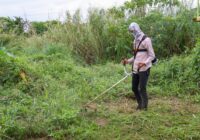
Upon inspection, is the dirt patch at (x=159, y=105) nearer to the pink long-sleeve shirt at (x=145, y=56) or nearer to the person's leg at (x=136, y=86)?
the person's leg at (x=136, y=86)

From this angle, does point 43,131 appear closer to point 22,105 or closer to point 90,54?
point 22,105

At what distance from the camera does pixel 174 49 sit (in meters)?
9.51

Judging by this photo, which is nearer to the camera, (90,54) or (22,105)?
(22,105)

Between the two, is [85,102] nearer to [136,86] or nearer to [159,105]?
[136,86]

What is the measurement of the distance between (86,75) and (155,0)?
4061 mm

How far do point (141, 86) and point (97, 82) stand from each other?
1946mm

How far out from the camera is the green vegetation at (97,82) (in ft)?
14.8

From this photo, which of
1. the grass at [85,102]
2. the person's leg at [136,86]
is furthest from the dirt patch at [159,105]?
the person's leg at [136,86]

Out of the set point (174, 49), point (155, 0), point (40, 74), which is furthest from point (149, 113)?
point (155, 0)

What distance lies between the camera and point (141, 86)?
17.1 feet

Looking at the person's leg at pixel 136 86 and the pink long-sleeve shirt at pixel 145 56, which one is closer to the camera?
the pink long-sleeve shirt at pixel 145 56

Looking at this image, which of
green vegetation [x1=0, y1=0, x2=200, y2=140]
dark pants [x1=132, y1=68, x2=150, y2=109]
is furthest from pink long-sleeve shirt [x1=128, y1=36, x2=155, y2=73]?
green vegetation [x1=0, y1=0, x2=200, y2=140]

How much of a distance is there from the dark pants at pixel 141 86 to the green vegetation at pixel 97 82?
175 mm

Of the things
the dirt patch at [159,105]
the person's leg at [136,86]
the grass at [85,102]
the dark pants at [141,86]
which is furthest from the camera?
the dirt patch at [159,105]
